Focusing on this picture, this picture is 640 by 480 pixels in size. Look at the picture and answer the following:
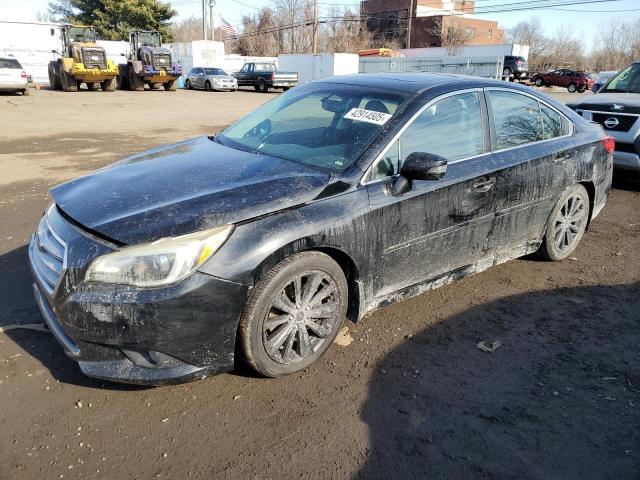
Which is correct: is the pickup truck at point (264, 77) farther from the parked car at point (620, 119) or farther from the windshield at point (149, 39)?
the parked car at point (620, 119)

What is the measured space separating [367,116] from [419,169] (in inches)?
25.7

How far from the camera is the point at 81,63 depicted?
2698 centimetres

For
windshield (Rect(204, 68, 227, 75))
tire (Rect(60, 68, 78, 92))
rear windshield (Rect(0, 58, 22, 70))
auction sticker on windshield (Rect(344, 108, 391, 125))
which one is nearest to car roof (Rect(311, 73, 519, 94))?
auction sticker on windshield (Rect(344, 108, 391, 125))

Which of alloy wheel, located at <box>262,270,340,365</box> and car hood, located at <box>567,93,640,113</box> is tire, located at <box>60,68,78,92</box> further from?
alloy wheel, located at <box>262,270,340,365</box>

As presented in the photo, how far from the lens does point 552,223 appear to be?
456 centimetres

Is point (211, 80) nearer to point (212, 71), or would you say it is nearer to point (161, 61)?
point (212, 71)

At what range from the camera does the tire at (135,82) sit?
98.2 feet

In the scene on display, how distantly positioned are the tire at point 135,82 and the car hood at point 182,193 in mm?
29171

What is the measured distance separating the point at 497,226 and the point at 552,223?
86 centimetres

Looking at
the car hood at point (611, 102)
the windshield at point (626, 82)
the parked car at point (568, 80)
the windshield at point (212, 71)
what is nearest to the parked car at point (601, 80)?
the windshield at point (626, 82)

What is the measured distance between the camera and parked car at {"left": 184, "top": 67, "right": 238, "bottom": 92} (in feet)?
108

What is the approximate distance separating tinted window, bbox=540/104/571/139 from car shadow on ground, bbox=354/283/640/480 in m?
1.52

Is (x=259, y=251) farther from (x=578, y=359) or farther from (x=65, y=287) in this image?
(x=578, y=359)

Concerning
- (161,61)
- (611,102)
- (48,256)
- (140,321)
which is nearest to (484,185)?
(140,321)
